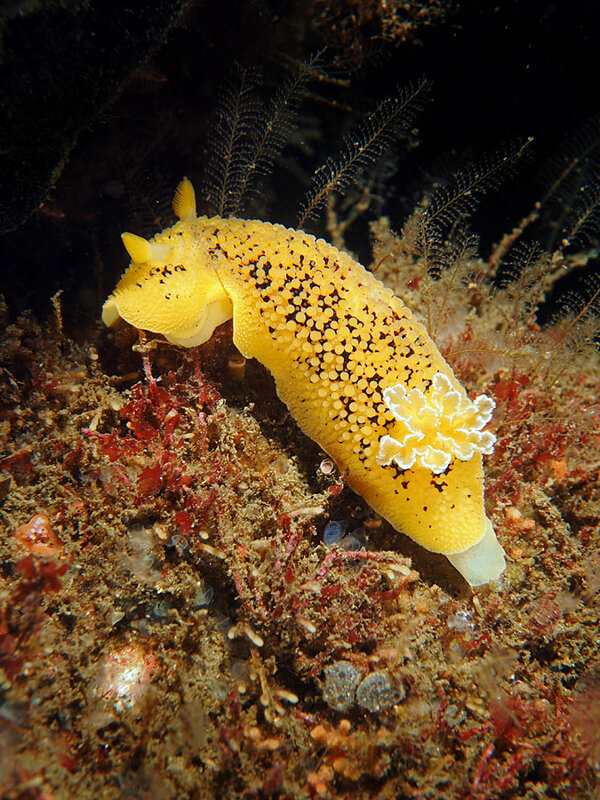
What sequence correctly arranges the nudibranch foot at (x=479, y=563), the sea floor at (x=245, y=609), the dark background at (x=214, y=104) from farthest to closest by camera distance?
the nudibranch foot at (x=479, y=563), the dark background at (x=214, y=104), the sea floor at (x=245, y=609)

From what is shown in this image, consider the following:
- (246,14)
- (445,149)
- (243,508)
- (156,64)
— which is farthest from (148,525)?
(445,149)

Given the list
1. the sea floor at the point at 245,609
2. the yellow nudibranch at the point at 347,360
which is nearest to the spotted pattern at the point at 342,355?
the yellow nudibranch at the point at 347,360

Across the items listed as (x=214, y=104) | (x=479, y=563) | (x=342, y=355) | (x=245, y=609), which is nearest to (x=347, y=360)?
(x=342, y=355)

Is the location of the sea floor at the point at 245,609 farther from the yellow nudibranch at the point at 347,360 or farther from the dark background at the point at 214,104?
the dark background at the point at 214,104

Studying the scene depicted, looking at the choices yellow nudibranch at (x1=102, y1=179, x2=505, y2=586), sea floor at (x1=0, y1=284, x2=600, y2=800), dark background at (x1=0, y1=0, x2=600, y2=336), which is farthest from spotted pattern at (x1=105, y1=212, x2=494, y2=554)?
dark background at (x1=0, y1=0, x2=600, y2=336)

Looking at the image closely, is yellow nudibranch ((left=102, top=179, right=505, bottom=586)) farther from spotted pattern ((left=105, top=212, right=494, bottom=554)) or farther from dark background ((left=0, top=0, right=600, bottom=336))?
dark background ((left=0, top=0, right=600, bottom=336))

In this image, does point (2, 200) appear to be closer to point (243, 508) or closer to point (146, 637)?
point (243, 508)
